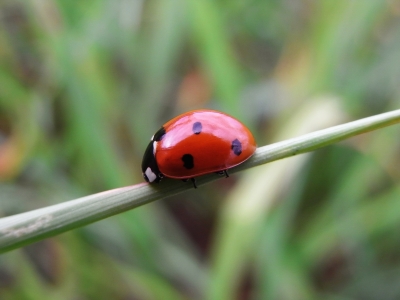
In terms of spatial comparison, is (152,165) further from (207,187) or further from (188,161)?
(207,187)

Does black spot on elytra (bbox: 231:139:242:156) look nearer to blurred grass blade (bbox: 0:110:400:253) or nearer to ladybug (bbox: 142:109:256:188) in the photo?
ladybug (bbox: 142:109:256:188)

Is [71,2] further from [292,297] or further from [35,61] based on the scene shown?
[292,297]

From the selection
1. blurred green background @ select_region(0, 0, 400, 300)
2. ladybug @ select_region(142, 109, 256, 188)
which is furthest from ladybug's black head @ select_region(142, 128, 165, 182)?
blurred green background @ select_region(0, 0, 400, 300)

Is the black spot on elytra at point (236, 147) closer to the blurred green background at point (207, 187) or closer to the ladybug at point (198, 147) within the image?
the ladybug at point (198, 147)

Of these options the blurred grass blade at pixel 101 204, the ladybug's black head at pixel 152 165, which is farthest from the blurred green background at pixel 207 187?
the blurred grass blade at pixel 101 204

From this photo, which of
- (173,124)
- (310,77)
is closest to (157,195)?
(173,124)

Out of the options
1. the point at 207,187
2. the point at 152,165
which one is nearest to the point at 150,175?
the point at 152,165
